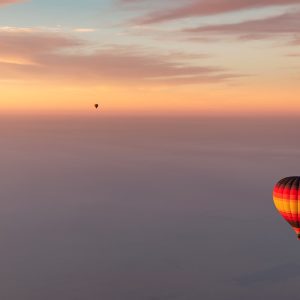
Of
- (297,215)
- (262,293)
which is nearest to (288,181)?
(297,215)

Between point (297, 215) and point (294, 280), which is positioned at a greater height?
point (297, 215)

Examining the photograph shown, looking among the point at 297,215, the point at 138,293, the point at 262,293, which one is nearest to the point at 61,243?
the point at 138,293

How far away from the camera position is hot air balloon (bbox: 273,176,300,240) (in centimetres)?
4016

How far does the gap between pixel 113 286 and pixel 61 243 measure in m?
42.4

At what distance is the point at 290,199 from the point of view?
40344mm

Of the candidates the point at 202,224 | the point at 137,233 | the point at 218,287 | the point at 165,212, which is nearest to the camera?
the point at 218,287

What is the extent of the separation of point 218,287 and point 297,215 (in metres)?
66.8

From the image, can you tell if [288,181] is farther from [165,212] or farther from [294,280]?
[165,212]

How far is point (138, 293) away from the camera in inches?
3875

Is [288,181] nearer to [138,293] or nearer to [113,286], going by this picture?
[138,293]

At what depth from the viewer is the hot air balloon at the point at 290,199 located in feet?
132

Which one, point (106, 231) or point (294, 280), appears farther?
point (106, 231)

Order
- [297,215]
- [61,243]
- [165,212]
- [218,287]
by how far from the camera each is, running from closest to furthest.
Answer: [297,215], [218,287], [61,243], [165,212]

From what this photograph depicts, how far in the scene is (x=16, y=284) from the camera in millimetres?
107250
